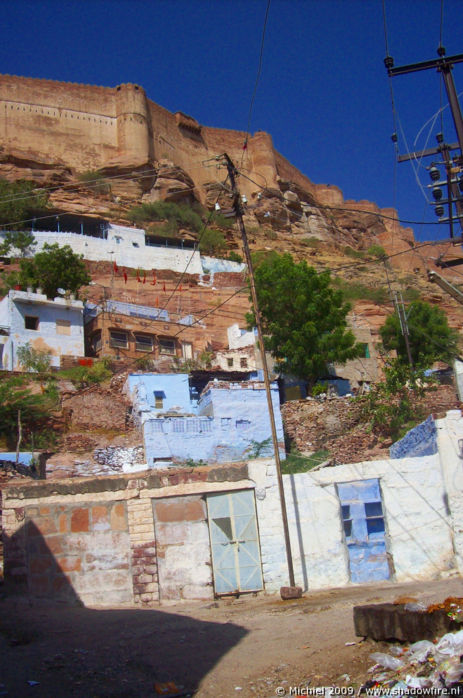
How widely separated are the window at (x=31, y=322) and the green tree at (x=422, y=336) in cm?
1405

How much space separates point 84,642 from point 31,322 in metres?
19.0

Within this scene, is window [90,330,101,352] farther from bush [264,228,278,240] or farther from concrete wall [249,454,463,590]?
bush [264,228,278,240]

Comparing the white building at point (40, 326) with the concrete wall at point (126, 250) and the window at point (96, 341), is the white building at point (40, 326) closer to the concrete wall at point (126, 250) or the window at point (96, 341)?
the window at point (96, 341)

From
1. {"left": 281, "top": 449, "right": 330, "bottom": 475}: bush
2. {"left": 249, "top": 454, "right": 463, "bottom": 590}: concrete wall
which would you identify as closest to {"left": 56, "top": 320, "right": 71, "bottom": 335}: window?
{"left": 281, "top": 449, "right": 330, "bottom": 475}: bush

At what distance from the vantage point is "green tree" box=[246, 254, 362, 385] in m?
23.3

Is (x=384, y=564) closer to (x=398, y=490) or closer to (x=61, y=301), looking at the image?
(x=398, y=490)

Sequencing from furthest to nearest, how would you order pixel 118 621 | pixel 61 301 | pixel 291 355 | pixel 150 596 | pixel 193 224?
1. pixel 193 224
2. pixel 61 301
3. pixel 291 355
4. pixel 150 596
5. pixel 118 621

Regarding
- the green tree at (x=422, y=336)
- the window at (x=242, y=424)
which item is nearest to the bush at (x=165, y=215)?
the green tree at (x=422, y=336)

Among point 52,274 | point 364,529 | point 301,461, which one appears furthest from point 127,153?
point 364,529

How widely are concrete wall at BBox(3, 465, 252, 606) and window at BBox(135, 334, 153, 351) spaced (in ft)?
51.9

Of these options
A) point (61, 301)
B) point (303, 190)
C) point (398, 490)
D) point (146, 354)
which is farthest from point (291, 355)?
point (303, 190)

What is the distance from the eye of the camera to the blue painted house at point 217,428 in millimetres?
18625

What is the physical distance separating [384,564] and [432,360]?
53.6 feet

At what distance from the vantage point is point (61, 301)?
26.6 m
